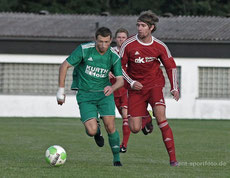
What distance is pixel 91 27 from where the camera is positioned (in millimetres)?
33438

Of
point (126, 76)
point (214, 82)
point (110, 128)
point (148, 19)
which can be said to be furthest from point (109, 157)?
point (214, 82)

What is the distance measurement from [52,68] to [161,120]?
21610 mm

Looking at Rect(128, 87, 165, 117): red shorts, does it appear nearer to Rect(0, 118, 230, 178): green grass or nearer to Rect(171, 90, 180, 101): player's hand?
Rect(171, 90, 180, 101): player's hand

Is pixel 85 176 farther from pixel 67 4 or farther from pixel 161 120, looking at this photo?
pixel 67 4

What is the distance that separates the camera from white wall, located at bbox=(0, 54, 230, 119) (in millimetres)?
31172

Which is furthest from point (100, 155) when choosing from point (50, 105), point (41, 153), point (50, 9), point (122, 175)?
point (50, 9)

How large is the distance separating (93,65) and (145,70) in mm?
979

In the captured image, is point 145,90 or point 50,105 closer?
point 145,90

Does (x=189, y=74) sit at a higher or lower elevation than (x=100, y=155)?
lower

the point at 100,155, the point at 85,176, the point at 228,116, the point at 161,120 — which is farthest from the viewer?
the point at 228,116

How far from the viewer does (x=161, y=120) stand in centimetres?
1077

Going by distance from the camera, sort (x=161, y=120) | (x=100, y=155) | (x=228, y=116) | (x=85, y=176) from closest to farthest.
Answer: (x=85, y=176) < (x=161, y=120) < (x=100, y=155) < (x=228, y=116)

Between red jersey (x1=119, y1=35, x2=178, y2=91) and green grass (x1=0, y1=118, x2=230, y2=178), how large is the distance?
132 cm

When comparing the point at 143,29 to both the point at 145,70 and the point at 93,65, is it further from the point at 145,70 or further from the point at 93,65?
the point at 93,65
